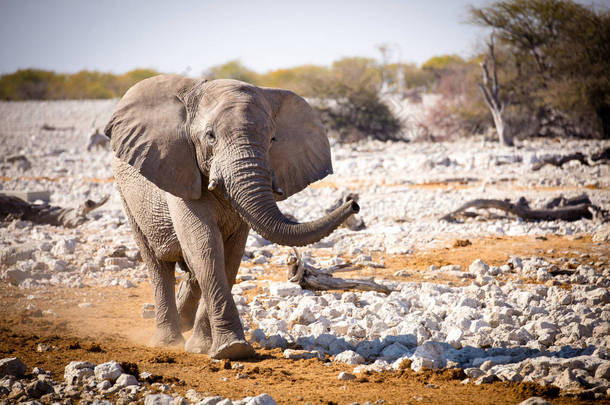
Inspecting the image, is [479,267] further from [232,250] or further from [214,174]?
[214,174]

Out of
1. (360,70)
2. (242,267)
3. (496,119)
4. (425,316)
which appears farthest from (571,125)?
(425,316)

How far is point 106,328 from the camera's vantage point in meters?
6.16

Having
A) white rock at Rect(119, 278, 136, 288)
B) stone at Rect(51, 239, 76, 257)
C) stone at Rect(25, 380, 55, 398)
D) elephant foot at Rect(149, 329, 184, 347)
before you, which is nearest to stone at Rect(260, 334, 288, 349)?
elephant foot at Rect(149, 329, 184, 347)

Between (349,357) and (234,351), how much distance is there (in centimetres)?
89

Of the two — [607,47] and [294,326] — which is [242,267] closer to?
[294,326]

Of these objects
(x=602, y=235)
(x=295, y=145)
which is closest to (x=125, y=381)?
(x=295, y=145)

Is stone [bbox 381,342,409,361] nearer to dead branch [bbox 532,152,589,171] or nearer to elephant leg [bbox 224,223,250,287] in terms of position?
elephant leg [bbox 224,223,250,287]

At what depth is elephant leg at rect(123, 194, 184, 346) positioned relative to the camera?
228 inches

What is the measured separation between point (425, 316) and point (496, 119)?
2110 centimetres

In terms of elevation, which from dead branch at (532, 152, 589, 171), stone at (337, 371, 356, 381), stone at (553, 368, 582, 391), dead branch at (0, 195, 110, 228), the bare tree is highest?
the bare tree

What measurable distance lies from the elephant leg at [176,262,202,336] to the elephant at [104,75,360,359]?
0.10ft

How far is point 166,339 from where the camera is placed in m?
5.76

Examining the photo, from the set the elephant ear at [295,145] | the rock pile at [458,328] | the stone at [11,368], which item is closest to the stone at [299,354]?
the rock pile at [458,328]

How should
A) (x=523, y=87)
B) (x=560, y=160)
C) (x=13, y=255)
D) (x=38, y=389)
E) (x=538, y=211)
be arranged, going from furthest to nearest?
(x=523, y=87)
(x=560, y=160)
(x=538, y=211)
(x=13, y=255)
(x=38, y=389)
